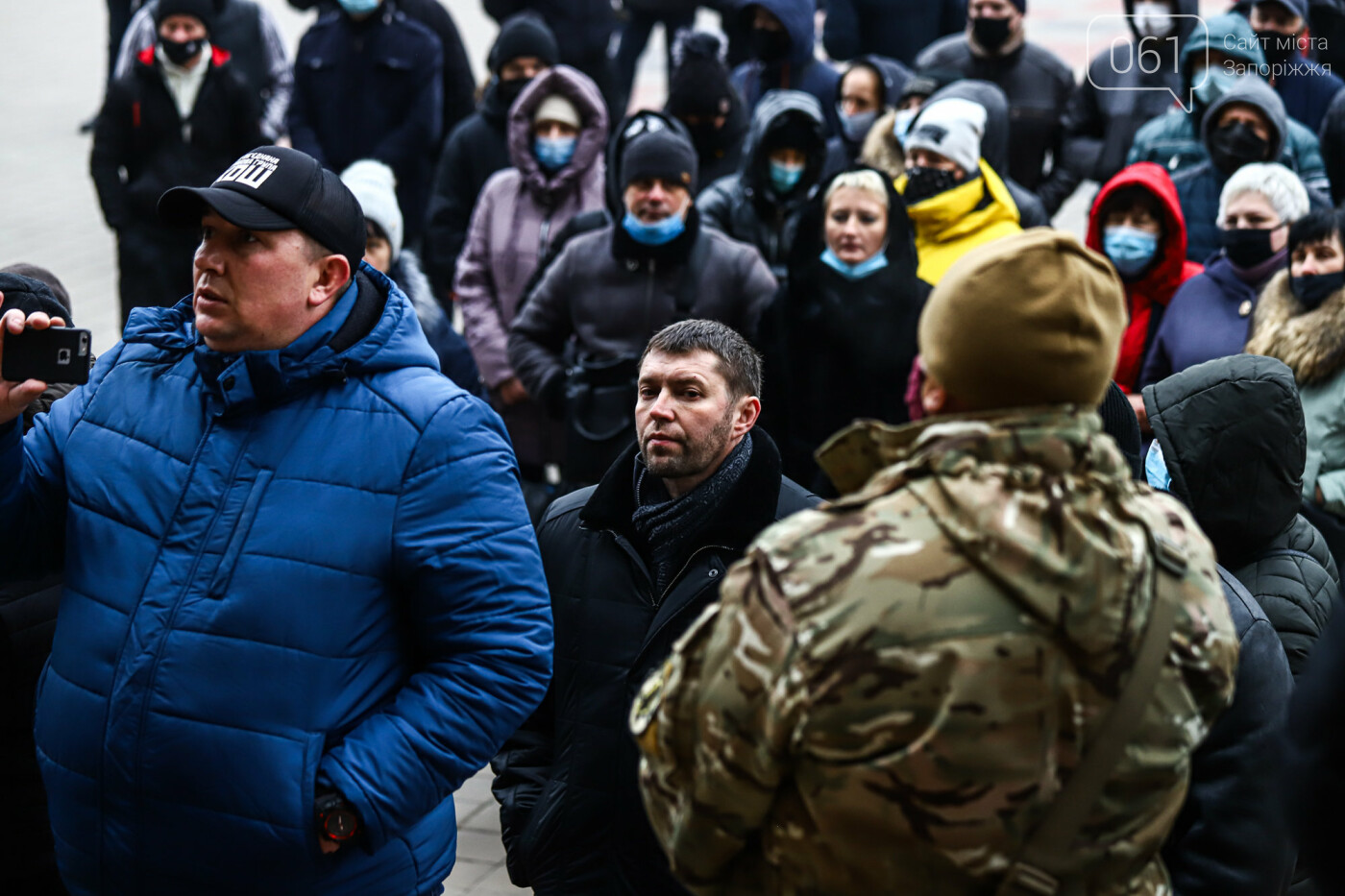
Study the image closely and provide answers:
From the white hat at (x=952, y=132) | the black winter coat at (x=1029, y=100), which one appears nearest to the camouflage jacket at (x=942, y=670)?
the white hat at (x=952, y=132)

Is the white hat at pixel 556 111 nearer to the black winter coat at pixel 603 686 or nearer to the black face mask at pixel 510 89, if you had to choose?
the black face mask at pixel 510 89

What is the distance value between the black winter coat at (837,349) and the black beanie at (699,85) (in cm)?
209

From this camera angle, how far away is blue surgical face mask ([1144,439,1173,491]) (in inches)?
140

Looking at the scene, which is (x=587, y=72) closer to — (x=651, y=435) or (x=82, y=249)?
(x=82, y=249)

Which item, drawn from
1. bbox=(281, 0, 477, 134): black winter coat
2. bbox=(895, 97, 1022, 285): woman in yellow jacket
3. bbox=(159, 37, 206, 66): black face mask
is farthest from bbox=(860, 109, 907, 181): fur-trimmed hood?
bbox=(159, 37, 206, 66): black face mask

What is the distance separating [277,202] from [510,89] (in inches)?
211

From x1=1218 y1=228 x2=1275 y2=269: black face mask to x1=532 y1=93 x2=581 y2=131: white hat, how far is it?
3.00 meters

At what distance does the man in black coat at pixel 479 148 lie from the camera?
26.3 ft

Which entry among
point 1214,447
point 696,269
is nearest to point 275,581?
point 1214,447

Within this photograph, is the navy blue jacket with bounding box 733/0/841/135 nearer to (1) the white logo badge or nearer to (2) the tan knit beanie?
(1) the white logo badge

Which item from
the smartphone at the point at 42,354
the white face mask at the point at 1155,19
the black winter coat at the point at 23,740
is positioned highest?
the white face mask at the point at 1155,19

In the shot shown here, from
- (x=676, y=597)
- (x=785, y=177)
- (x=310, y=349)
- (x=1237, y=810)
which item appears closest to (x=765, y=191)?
(x=785, y=177)

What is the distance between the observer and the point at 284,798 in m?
2.74

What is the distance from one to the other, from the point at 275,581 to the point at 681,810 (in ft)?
3.33
